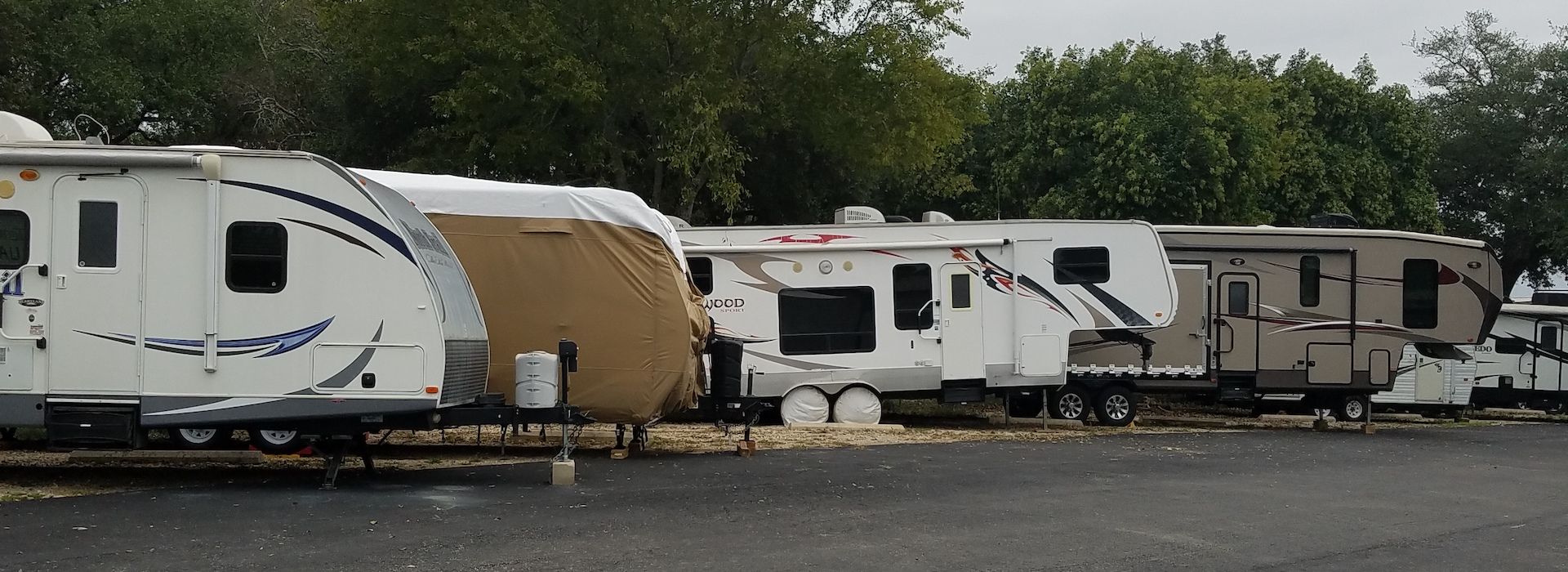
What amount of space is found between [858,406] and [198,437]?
7968 mm

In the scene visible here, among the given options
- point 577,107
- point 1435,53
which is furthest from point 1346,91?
point 577,107

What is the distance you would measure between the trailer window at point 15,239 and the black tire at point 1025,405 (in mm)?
12196

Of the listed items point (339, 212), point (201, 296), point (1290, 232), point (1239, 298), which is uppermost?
point (1290, 232)

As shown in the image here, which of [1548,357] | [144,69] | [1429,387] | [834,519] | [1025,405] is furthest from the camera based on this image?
[144,69]

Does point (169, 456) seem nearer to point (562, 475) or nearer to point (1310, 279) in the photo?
point (562, 475)

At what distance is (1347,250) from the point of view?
63.0 feet

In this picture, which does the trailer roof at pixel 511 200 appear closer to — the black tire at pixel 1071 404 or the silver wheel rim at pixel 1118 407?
the black tire at pixel 1071 404

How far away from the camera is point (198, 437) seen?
40.9ft

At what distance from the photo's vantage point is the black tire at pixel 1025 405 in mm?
19000

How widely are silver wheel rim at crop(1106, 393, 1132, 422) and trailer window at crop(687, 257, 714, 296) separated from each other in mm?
5612

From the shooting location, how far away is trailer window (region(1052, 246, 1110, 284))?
690 inches

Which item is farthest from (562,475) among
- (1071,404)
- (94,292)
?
(1071,404)

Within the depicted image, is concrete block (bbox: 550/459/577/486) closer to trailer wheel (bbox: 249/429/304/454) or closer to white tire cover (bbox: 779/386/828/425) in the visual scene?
trailer wheel (bbox: 249/429/304/454)

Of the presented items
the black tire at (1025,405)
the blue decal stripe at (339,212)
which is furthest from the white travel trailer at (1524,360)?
the blue decal stripe at (339,212)
